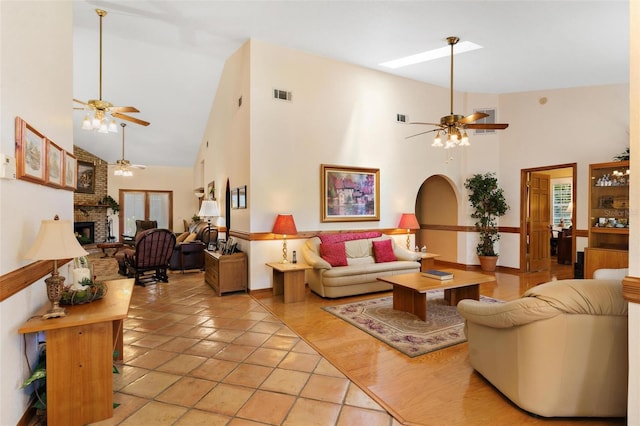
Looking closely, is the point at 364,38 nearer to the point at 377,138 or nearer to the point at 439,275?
the point at 377,138

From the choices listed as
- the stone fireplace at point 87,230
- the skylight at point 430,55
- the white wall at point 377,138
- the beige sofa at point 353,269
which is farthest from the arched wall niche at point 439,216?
the stone fireplace at point 87,230

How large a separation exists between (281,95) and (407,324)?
13.0ft

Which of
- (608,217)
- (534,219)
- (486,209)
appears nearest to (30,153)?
(486,209)

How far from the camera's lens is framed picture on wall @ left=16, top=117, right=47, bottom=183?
1.95 metres

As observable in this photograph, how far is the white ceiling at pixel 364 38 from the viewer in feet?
13.3

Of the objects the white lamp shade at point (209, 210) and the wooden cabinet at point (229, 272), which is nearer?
the wooden cabinet at point (229, 272)

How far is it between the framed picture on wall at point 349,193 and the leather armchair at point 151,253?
299cm

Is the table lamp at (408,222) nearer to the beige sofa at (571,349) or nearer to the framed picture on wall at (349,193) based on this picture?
the framed picture on wall at (349,193)

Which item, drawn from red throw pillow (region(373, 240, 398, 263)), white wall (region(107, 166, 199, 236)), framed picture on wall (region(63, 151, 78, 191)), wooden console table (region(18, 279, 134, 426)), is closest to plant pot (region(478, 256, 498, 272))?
red throw pillow (region(373, 240, 398, 263))

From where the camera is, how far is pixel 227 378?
2637 mm

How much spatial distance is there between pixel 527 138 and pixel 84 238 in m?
12.5

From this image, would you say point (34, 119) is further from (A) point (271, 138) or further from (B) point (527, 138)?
(B) point (527, 138)

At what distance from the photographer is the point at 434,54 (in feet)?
17.7

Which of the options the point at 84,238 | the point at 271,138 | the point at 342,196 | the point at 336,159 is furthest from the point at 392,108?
the point at 84,238
